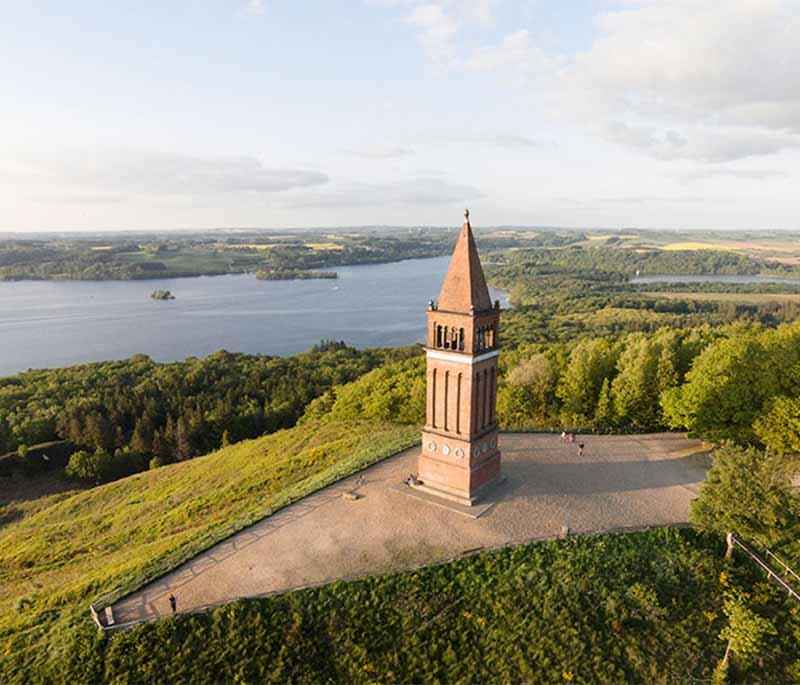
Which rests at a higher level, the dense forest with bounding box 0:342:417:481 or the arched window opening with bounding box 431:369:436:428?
the arched window opening with bounding box 431:369:436:428

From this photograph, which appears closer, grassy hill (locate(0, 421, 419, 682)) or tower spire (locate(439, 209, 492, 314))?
grassy hill (locate(0, 421, 419, 682))

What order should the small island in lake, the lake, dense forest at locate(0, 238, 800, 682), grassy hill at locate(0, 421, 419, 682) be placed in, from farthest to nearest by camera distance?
the small island in lake
the lake
grassy hill at locate(0, 421, 419, 682)
dense forest at locate(0, 238, 800, 682)

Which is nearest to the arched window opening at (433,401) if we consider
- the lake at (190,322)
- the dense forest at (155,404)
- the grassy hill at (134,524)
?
the grassy hill at (134,524)

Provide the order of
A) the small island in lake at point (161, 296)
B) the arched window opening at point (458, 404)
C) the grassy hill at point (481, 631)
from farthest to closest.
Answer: the small island in lake at point (161, 296) < the arched window opening at point (458, 404) < the grassy hill at point (481, 631)

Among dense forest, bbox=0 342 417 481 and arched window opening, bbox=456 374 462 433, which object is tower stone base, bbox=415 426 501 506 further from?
dense forest, bbox=0 342 417 481

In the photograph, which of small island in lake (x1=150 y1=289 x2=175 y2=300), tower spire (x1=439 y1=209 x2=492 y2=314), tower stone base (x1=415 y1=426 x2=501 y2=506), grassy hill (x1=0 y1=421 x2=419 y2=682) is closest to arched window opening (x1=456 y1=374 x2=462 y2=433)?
tower stone base (x1=415 y1=426 x2=501 y2=506)

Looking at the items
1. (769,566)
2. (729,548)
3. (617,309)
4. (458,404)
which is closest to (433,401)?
(458,404)

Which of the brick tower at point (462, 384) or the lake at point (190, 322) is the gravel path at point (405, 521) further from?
the lake at point (190, 322)

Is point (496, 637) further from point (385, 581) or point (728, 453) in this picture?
point (728, 453)
